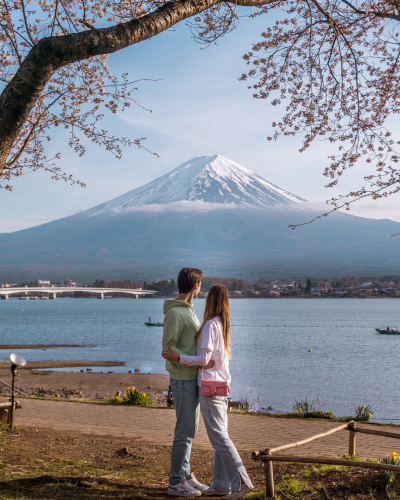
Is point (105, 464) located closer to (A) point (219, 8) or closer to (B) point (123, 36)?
(B) point (123, 36)

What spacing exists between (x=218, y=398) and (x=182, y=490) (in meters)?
0.84

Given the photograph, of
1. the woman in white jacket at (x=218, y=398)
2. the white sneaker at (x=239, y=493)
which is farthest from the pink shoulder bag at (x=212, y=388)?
the white sneaker at (x=239, y=493)

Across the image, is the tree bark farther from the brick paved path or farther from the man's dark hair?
the brick paved path

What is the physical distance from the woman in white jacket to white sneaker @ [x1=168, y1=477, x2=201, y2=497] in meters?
0.11

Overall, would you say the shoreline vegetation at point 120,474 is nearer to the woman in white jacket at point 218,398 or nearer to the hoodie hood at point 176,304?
the woman in white jacket at point 218,398

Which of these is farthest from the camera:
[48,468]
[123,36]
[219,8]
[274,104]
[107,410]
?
[107,410]

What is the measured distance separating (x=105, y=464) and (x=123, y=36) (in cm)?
439

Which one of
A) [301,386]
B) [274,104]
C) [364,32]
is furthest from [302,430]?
[301,386]

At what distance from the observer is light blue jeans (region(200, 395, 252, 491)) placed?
398 cm

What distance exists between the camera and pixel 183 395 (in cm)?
412

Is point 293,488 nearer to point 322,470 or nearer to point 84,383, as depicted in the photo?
point 322,470

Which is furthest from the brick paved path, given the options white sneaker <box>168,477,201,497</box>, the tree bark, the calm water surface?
the calm water surface

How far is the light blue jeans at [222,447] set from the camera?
398 cm

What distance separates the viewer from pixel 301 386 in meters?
23.6
